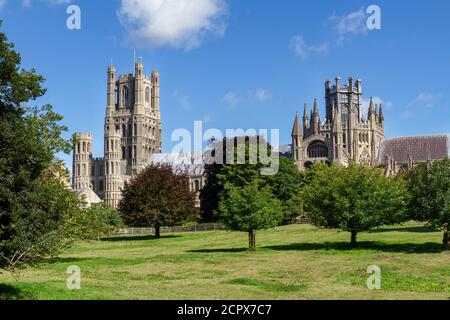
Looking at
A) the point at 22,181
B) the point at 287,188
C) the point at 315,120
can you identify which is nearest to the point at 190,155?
the point at 315,120

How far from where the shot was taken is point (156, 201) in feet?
195

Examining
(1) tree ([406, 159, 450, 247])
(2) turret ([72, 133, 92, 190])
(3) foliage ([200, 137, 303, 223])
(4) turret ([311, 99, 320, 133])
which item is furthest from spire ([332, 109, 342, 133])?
(1) tree ([406, 159, 450, 247])

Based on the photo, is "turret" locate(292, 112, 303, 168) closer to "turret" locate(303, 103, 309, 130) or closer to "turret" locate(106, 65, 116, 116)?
A: "turret" locate(303, 103, 309, 130)

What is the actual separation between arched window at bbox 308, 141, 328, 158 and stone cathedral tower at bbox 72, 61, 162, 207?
52.1 m

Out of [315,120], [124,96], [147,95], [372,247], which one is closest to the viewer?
[372,247]

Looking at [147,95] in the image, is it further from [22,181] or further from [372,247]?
[22,181]

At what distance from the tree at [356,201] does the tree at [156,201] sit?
2033 centimetres

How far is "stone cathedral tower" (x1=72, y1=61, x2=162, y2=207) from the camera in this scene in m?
147

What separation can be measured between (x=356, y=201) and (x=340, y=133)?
230 ft

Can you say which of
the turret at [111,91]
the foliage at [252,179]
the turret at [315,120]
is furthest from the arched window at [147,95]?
the foliage at [252,179]

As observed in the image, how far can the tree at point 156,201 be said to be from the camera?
58906 millimetres

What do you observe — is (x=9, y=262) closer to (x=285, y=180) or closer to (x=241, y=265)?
(x=241, y=265)

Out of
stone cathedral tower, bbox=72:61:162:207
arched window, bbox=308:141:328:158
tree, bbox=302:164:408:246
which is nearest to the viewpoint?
tree, bbox=302:164:408:246
